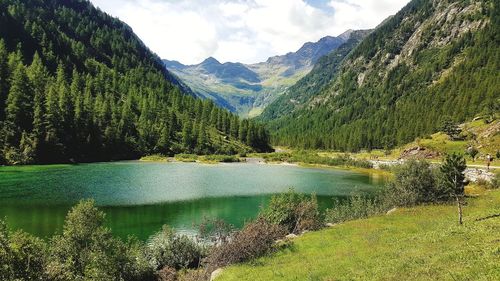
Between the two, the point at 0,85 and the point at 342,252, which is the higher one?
the point at 0,85

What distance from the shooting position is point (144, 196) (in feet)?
258

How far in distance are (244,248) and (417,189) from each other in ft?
123

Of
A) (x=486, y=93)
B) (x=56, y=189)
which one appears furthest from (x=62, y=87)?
(x=486, y=93)

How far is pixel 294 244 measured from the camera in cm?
3856

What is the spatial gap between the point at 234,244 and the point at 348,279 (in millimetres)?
14561

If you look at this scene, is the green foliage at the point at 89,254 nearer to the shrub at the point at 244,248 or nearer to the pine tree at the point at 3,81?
the shrub at the point at 244,248

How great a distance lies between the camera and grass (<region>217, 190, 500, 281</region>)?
2045 cm

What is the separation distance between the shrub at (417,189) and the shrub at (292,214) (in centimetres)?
2003

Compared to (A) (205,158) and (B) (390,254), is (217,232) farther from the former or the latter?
(A) (205,158)

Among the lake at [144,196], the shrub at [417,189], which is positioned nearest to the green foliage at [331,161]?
the lake at [144,196]

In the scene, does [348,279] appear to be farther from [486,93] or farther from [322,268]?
[486,93]

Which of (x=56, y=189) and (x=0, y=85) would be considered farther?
(x=0, y=85)

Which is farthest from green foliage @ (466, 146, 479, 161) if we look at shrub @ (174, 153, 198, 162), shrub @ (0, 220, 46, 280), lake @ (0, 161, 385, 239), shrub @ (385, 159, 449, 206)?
shrub @ (0, 220, 46, 280)

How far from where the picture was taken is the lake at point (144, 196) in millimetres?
55031
